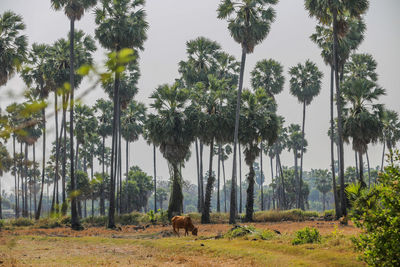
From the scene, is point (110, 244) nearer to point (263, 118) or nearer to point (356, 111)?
point (263, 118)

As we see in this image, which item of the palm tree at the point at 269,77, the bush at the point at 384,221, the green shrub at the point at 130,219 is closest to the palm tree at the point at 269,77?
the palm tree at the point at 269,77

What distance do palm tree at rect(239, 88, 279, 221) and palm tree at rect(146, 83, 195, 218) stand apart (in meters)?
5.66

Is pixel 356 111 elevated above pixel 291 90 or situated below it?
below

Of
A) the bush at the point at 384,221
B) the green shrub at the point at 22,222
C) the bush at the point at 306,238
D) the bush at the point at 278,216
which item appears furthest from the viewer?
the green shrub at the point at 22,222

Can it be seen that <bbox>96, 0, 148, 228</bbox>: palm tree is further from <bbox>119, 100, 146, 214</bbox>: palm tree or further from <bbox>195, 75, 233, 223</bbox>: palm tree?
<bbox>119, 100, 146, 214</bbox>: palm tree

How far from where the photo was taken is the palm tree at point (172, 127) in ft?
130

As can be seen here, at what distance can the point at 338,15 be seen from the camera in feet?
112

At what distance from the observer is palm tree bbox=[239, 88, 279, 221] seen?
3762cm

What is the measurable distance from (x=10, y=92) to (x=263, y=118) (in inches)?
1459

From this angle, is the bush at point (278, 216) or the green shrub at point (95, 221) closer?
the bush at point (278, 216)

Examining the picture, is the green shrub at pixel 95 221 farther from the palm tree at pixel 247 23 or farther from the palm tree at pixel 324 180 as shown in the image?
the palm tree at pixel 324 180

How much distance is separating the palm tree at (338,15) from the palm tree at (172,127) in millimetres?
14451

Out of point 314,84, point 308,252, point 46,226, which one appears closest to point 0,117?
point 308,252

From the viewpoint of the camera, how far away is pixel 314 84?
58219 millimetres
